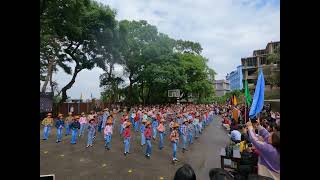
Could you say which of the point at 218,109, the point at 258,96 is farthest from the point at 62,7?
the point at 218,109

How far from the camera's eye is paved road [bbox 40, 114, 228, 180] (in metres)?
10.8

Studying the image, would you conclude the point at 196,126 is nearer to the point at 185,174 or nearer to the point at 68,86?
the point at 68,86

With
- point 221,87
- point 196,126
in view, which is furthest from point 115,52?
point 221,87

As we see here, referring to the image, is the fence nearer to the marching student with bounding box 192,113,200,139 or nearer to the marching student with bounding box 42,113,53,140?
the marching student with bounding box 42,113,53,140

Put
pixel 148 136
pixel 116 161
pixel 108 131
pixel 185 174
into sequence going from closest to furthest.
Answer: pixel 185 174 → pixel 116 161 → pixel 148 136 → pixel 108 131

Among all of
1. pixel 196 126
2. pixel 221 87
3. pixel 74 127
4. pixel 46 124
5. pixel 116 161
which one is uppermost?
pixel 221 87

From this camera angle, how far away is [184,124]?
1572 centimetres

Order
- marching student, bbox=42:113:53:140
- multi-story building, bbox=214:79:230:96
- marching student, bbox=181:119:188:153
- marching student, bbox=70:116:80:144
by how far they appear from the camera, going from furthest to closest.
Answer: multi-story building, bbox=214:79:230:96 → marching student, bbox=42:113:53:140 → marching student, bbox=181:119:188:153 → marching student, bbox=70:116:80:144

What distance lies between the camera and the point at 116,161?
12.6 metres

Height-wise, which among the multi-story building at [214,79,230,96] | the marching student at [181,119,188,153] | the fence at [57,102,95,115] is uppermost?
the multi-story building at [214,79,230,96]

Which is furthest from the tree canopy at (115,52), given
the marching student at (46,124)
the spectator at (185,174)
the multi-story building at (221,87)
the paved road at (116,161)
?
the multi-story building at (221,87)

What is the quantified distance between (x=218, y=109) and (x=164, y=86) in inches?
385

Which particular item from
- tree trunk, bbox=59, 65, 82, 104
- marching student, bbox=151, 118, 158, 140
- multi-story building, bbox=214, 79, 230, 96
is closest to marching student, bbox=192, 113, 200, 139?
marching student, bbox=151, 118, 158, 140
